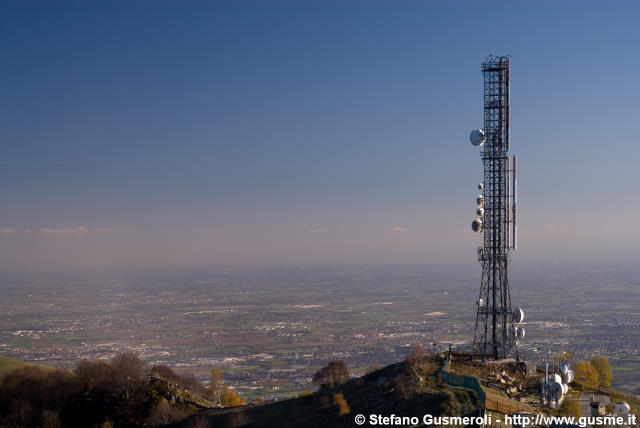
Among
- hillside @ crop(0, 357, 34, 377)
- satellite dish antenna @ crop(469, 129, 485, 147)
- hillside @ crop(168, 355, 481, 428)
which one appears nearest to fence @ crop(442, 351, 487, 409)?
hillside @ crop(168, 355, 481, 428)

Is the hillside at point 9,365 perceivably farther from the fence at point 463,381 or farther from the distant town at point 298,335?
the fence at point 463,381

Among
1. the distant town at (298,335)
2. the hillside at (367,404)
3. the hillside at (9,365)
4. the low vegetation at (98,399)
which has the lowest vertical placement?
the distant town at (298,335)

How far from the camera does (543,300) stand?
184875 millimetres

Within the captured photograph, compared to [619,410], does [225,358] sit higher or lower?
lower

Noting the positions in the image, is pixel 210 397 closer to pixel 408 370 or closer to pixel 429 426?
pixel 408 370

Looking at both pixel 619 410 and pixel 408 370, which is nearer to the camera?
pixel 619 410

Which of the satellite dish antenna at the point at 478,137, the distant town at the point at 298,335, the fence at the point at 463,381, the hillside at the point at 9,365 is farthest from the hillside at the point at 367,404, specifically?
the distant town at the point at 298,335

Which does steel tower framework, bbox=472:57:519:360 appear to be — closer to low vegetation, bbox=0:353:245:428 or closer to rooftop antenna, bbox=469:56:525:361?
rooftop antenna, bbox=469:56:525:361

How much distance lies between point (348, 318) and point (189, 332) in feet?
144

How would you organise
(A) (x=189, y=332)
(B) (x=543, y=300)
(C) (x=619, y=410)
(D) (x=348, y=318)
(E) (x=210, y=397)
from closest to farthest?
(C) (x=619, y=410) → (E) (x=210, y=397) → (A) (x=189, y=332) → (D) (x=348, y=318) → (B) (x=543, y=300)

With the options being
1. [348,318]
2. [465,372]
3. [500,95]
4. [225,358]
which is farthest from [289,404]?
[348,318]

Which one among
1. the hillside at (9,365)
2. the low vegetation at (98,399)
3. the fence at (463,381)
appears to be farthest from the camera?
the hillside at (9,365)

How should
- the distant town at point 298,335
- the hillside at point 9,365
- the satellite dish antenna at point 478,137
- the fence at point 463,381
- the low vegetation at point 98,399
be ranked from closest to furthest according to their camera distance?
the fence at point 463,381 < the satellite dish antenna at point 478,137 < the low vegetation at point 98,399 < the hillside at point 9,365 < the distant town at point 298,335

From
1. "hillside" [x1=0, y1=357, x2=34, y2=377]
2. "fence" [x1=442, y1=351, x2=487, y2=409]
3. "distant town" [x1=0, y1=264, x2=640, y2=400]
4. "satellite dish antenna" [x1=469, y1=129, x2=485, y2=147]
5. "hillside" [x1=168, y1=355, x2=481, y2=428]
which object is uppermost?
"satellite dish antenna" [x1=469, y1=129, x2=485, y2=147]
